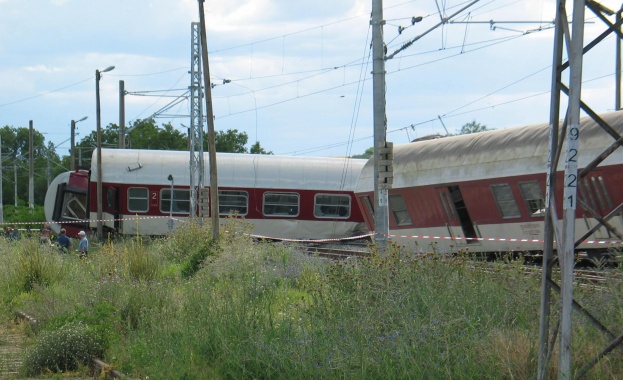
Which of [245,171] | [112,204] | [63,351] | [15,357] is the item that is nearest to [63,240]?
[112,204]

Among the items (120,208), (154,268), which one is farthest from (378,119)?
(120,208)

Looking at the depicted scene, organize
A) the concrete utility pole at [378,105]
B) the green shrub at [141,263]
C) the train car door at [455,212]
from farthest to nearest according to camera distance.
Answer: the train car door at [455,212], the green shrub at [141,263], the concrete utility pole at [378,105]

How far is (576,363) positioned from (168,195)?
89.8 ft

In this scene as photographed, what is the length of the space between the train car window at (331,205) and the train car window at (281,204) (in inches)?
33.5

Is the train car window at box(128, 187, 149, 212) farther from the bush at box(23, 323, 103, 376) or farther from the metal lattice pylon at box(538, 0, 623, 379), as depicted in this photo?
the metal lattice pylon at box(538, 0, 623, 379)

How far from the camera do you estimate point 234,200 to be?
1283 inches

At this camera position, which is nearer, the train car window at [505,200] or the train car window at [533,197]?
the train car window at [533,197]

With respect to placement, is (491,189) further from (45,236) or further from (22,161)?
(22,161)

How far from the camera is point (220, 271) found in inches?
638

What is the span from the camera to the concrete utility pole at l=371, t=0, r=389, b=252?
15492 mm

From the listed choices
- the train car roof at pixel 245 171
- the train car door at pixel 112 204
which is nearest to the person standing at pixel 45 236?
the train car door at pixel 112 204

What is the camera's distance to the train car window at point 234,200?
32.5 metres

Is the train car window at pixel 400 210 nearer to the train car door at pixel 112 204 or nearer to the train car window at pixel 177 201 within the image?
the train car window at pixel 177 201

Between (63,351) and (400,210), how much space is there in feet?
42.6
